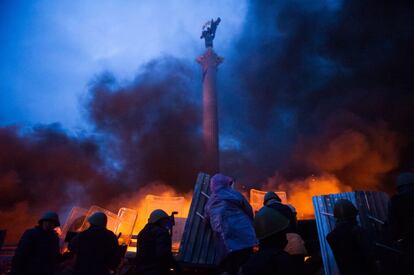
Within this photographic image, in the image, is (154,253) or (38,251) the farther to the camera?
(38,251)

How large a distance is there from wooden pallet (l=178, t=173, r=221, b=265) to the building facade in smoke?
1377 cm

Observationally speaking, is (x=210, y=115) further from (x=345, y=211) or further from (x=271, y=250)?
(x=271, y=250)

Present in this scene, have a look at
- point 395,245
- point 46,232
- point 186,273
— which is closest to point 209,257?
point 186,273

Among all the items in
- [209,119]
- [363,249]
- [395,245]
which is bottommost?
[363,249]

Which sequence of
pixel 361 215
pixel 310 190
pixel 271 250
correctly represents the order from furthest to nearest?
1. pixel 310 190
2. pixel 361 215
3. pixel 271 250

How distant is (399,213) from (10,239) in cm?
1722

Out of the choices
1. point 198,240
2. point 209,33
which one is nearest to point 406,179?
point 198,240

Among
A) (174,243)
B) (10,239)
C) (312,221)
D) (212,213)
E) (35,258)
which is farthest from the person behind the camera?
(10,239)

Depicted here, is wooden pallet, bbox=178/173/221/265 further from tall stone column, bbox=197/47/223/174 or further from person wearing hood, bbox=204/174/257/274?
tall stone column, bbox=197/47/223/174

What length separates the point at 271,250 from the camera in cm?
211

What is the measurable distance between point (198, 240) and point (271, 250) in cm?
362

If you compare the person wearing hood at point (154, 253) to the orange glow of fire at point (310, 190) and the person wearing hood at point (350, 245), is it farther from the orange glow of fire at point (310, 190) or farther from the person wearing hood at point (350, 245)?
the orange glow of fire at point (310, 190)

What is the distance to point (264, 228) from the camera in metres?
2.23

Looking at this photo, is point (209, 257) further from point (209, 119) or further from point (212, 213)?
point (209, 119)
